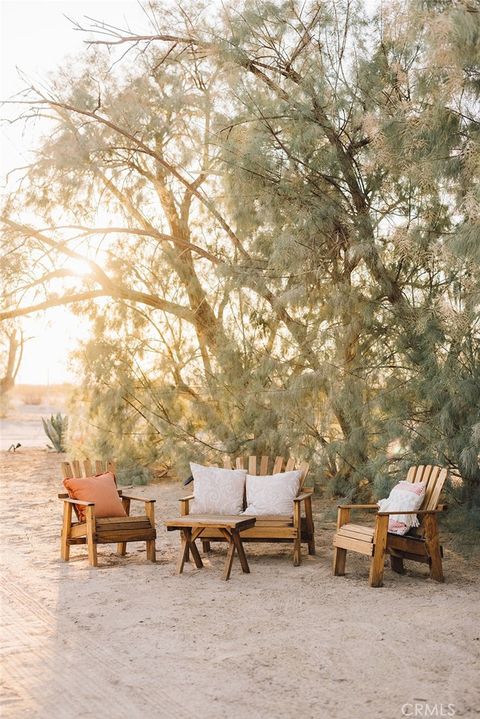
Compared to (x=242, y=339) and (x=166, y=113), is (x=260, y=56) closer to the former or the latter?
(x=166, y=113)

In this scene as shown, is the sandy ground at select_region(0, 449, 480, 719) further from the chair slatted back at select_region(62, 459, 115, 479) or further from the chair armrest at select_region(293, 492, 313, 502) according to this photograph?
Answer: the chair slatted back at select_region(62, 459, 115, 479)

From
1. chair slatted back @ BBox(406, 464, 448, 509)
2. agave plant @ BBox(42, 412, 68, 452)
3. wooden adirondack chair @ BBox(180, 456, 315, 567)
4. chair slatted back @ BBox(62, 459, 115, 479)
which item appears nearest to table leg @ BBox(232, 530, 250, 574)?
wooden adirondack chair @ BBox(180, 456, 315, 567)

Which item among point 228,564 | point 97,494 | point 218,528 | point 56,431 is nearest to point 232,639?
point 228,564

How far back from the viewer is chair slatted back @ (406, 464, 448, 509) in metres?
5.57

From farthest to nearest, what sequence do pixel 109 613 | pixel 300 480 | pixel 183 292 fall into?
pixel 183 292 → pixel 300 480 → pixel 109 613

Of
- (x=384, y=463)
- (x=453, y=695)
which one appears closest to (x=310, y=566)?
(x=384, y=463)

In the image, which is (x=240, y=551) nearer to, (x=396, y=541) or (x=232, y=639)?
(x=396, y=541)

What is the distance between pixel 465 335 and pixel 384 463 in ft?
4.44

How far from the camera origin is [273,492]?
616cm

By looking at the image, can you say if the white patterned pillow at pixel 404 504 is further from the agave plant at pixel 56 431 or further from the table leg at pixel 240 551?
the agave plant at pixel 56 431

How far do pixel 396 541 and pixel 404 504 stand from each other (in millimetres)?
259

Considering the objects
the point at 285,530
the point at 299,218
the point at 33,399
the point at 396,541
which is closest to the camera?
the point at 396,541

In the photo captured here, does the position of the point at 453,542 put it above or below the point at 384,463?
below

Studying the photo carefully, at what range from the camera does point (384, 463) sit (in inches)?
265
